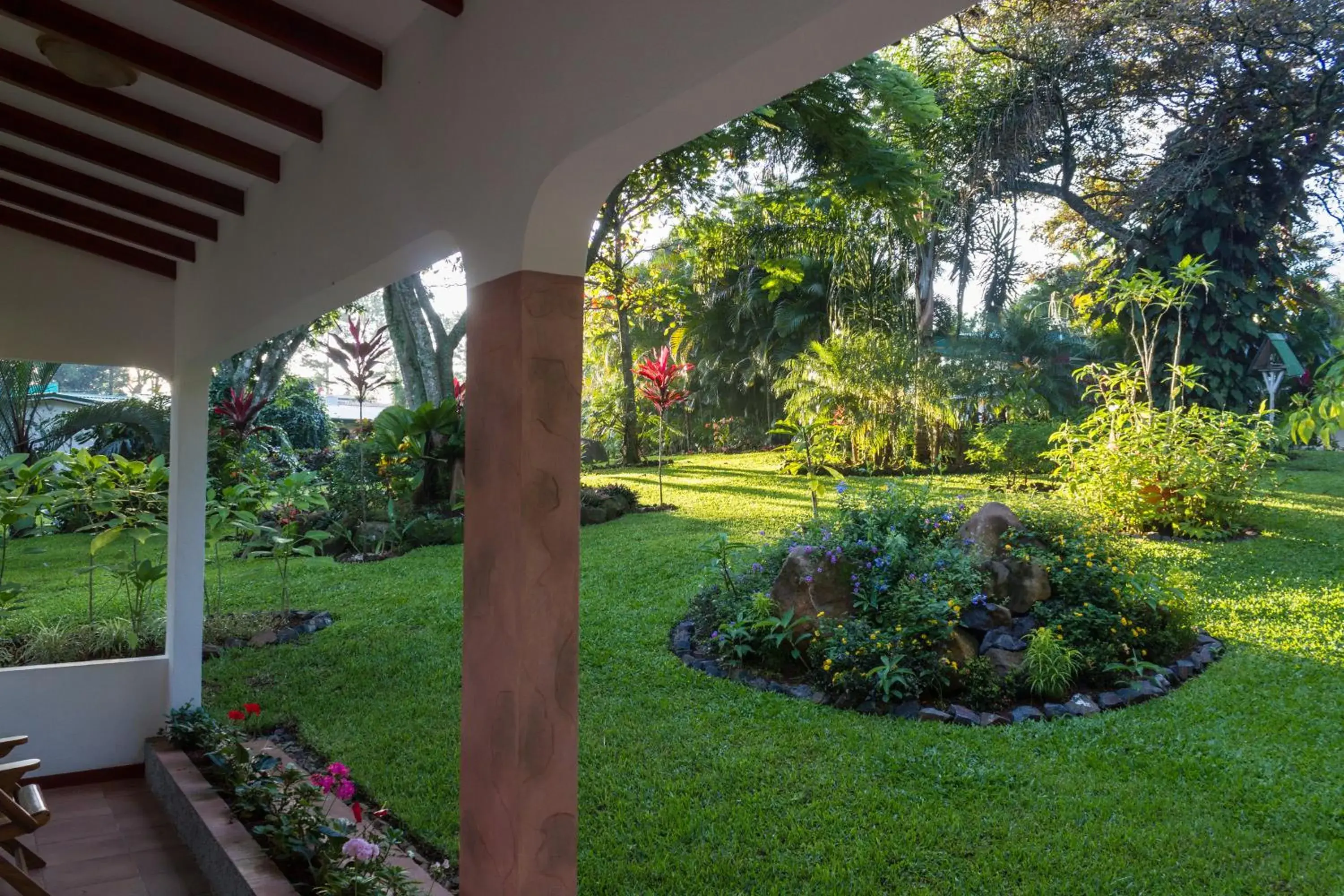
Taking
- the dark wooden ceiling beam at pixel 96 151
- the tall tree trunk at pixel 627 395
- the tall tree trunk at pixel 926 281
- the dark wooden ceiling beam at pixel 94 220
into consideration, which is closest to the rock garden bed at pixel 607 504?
the tall tree trunk at pixel 627 395

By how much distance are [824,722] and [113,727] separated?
11.8 ft

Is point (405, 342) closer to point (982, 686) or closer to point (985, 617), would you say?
point (985, 617)

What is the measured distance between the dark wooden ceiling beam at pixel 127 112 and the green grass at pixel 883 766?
2605 millimetres

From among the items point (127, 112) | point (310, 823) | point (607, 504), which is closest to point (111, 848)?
point (310, 823)

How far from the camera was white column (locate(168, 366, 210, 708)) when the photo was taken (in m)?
4.07

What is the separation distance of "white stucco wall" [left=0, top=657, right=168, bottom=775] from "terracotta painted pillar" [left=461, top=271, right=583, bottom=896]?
131 inches

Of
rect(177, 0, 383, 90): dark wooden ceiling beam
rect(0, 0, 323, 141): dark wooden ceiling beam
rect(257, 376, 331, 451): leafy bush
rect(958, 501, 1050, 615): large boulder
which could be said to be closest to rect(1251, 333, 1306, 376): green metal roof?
rect(958, 501, 1050, 615): large boulder

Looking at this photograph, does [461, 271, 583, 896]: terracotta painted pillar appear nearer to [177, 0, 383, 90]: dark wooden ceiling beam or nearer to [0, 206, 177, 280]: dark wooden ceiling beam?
[177, 0, 383, 90]: dark wooden ceiling beam

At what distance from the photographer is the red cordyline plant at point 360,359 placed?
28.3ft

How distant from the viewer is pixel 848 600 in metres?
5.00

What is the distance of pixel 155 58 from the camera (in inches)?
84.0

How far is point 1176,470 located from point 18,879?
8283 millimetres

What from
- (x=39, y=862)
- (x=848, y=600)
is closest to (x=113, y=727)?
(x=39, y=862)

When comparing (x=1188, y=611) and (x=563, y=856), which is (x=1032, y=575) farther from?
(x=563, y=856)
